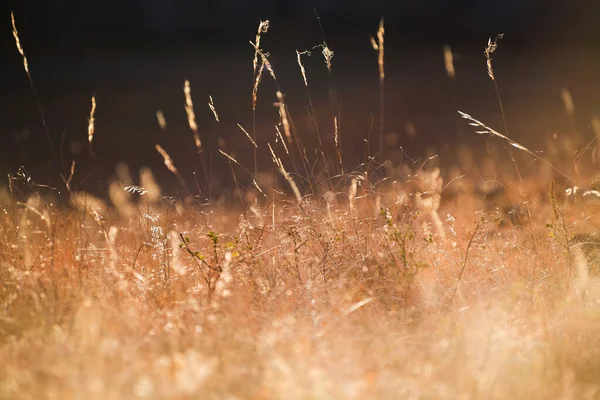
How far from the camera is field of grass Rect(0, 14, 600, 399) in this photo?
2.04m

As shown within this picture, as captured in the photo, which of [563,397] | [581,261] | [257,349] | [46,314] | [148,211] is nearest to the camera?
[563,397]

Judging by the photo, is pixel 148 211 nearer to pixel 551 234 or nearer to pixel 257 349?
pixel 257 349

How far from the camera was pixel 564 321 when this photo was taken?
2.52m

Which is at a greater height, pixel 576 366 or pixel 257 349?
pixel 257 349

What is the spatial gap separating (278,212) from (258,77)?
2.37 ft

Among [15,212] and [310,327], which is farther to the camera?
[15,212]

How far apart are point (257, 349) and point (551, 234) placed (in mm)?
1829

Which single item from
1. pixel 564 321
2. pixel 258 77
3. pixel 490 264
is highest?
pixel 258 77

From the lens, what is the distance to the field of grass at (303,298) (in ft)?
6.68

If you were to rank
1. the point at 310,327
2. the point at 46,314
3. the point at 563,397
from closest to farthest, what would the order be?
the point at 563,397, the point at 310,327, the point at 46,314

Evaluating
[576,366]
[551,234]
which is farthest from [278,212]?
[576,366]

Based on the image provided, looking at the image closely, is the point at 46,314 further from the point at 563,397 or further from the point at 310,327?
the point at 563,397

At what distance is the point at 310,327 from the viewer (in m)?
2.42

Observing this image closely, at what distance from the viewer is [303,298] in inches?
114
